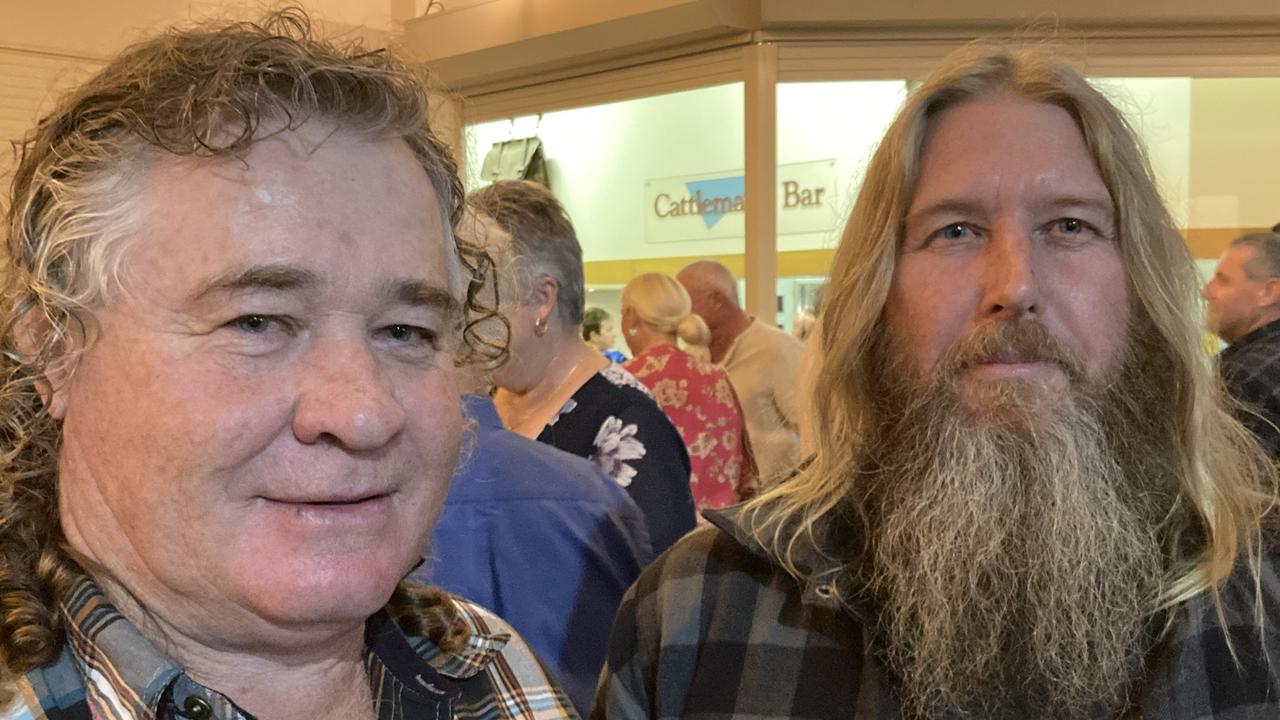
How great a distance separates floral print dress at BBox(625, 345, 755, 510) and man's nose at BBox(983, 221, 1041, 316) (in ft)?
7.60

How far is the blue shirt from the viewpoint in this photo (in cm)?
198

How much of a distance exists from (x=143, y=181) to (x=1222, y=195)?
6.49 meters

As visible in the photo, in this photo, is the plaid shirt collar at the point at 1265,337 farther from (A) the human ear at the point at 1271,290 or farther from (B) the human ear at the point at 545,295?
(B) the human ear at the point at 545,295

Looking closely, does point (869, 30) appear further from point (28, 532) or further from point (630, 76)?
point (28, 532)

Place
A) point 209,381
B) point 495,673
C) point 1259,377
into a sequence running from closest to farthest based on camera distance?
point 209,381 < point 495,673 < point 1259,377

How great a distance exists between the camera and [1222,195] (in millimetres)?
6270

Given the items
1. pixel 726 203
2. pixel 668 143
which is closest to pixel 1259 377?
pixel 726 203

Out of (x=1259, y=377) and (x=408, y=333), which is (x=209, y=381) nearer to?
(x=408, y=333)

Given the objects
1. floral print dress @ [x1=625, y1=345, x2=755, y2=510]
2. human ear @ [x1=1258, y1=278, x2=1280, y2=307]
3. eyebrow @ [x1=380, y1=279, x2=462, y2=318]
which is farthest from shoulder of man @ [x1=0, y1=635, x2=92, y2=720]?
human ear @ [x1=1258, y1=278, x2=1280, y2=307]

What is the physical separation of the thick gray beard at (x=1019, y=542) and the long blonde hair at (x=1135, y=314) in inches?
2.3

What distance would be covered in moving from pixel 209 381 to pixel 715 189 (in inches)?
229

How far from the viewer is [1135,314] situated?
1.69m

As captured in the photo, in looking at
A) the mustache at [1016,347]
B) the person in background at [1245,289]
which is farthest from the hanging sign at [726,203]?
the mustache at [1016,347]

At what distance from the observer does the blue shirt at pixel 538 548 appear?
6.50ft
